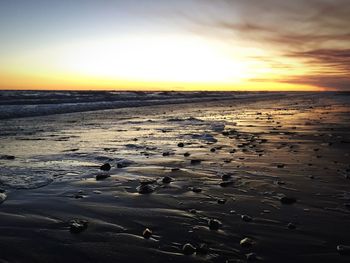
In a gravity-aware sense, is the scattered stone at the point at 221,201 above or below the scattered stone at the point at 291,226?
below

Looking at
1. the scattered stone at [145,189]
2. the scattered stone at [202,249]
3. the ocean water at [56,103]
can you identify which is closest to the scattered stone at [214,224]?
the scattered stone at [202,249]

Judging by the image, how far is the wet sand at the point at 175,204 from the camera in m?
4.11

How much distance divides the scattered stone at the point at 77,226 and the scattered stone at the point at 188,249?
1.44m

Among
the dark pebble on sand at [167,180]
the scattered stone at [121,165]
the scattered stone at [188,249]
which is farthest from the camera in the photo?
the scattered stone at [121,165]

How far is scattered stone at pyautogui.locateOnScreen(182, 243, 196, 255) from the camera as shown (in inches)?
159

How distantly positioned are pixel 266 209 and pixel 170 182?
2.31 meters

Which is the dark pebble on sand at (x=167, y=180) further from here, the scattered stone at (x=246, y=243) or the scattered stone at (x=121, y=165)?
the scattered stone at (x=246, y=243)

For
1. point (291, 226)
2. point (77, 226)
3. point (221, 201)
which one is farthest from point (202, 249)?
point (221, 201)

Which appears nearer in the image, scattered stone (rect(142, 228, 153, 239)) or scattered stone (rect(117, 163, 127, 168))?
scattered stone (rect(142, 228, 153, 239))

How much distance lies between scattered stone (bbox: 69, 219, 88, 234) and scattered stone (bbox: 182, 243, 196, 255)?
1.44 meters

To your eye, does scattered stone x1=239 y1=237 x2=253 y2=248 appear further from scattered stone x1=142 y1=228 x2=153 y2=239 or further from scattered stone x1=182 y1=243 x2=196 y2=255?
scattered stone x1=142 y1=228 x2=153 y2=239

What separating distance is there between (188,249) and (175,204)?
5.81 ft

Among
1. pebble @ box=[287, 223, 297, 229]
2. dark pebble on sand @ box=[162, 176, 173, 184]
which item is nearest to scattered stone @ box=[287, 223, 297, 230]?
pebble @ box=[287, 223, 297, 229]

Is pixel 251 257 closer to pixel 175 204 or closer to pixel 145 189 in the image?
pixel 175 204
